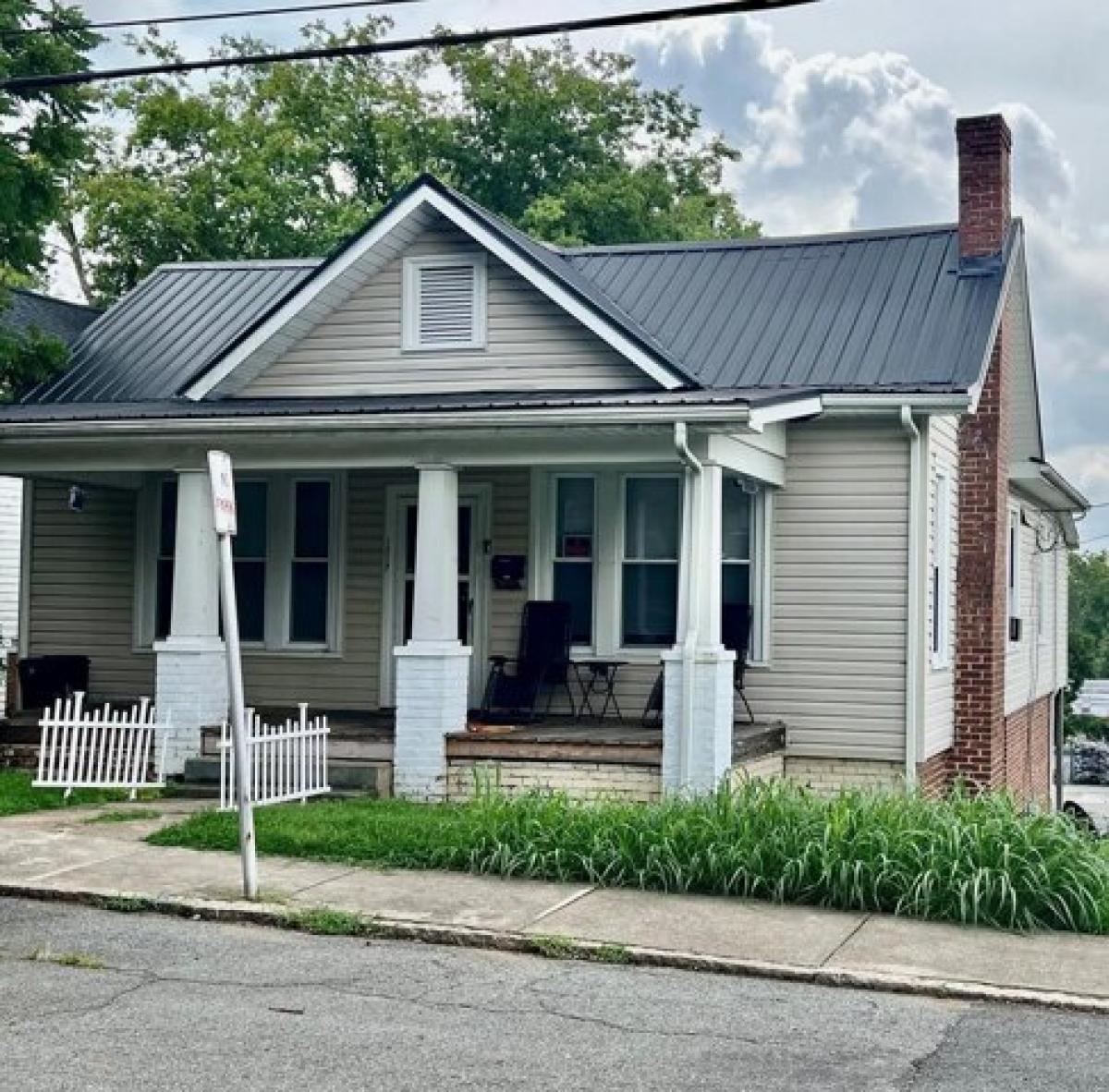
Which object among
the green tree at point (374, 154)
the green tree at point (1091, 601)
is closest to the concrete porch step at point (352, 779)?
the green tree at point (374, 154)

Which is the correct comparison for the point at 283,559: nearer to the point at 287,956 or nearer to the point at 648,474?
the point at 648,474

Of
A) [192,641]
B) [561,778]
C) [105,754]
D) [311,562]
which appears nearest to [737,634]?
[561,778]

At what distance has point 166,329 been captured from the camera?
18297 millimetres

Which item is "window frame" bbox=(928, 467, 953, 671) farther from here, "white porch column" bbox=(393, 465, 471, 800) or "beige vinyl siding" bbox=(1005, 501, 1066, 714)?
"white porch column" bbox=(393, 465, 471, 800)

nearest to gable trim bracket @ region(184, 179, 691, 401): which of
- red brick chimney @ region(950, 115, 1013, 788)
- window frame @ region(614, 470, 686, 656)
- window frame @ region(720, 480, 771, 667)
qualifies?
window frame @ region(614, 470, 686, 656)

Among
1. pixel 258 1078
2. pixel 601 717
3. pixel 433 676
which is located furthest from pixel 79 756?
pixel 258 1078

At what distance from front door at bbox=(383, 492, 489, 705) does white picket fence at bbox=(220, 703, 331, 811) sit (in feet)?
8.67

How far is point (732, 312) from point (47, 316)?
8380 mm

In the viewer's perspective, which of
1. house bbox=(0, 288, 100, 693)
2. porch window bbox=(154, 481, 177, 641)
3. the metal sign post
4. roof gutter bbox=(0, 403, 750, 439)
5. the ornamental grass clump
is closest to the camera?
the ornamental grass clump

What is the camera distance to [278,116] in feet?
127

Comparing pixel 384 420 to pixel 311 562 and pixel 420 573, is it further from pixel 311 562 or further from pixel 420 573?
pixel 311 562

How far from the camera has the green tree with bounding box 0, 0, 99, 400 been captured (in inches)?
643

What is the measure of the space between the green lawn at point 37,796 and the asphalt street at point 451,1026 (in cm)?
410

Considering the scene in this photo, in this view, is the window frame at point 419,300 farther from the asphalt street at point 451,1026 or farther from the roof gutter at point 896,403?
the asphalt street at point 451,1026
